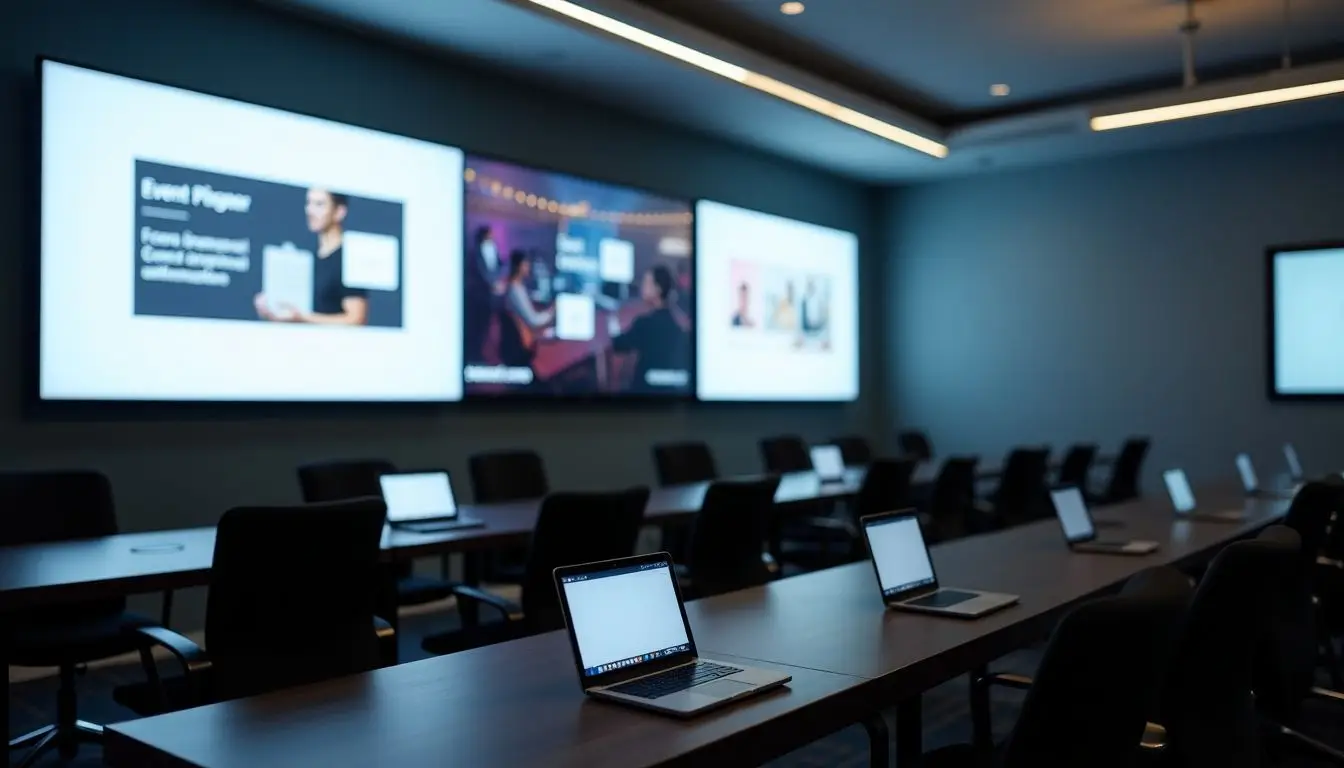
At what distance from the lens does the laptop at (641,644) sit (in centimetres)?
181

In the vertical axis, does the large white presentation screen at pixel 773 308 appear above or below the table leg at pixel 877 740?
above

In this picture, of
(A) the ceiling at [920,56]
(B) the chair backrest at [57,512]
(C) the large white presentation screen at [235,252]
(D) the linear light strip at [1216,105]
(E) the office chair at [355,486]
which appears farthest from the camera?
(A) the ceiling at [920,56]

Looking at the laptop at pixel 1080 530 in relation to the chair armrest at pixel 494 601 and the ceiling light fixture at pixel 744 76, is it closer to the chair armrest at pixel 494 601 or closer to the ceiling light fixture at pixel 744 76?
the chair armrest at pixel 494 601

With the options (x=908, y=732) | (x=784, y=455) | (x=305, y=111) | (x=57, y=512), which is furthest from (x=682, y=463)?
(x=908, y=732)

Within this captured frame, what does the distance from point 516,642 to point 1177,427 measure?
7964mm

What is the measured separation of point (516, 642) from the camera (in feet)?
7.52

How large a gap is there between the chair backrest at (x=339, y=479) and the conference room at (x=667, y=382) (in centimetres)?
2

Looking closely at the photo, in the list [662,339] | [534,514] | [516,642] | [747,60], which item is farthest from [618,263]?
[516,642]

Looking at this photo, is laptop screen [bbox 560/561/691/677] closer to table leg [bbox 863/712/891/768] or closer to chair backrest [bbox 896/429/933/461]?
table leg [bbox 863/712/891/768]

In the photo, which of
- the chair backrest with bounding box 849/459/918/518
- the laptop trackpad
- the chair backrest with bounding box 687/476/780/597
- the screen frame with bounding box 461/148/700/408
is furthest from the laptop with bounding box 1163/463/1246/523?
the screen frame with bounding box 461/148/700/408

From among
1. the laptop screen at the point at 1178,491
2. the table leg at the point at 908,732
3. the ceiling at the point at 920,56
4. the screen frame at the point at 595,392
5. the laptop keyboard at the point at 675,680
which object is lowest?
the table leg at the point at 908,732

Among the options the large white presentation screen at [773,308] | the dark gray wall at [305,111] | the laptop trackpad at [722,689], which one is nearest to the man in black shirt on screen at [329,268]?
the dark gray wall at [305,111]

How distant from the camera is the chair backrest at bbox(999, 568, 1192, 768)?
1.64 meters

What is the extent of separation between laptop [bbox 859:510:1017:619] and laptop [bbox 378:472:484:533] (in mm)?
1798
